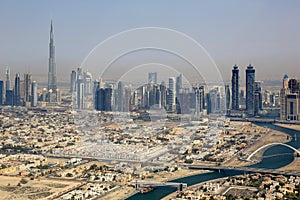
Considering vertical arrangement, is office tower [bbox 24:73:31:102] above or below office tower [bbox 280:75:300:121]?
above

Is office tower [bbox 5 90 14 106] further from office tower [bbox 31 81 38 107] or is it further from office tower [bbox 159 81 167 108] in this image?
office tower [bbox 159 81 167 108]

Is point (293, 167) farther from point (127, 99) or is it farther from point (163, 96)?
point (127, 99)

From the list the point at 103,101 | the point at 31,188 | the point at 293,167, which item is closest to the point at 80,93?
the point at 103,101

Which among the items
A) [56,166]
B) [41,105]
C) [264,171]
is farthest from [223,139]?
[41,105]

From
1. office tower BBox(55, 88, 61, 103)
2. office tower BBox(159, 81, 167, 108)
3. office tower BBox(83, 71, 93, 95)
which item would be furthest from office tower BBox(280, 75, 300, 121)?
office tower BBox(159, 81, 167, 108)

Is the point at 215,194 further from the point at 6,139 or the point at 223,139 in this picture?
the point at 6,139
